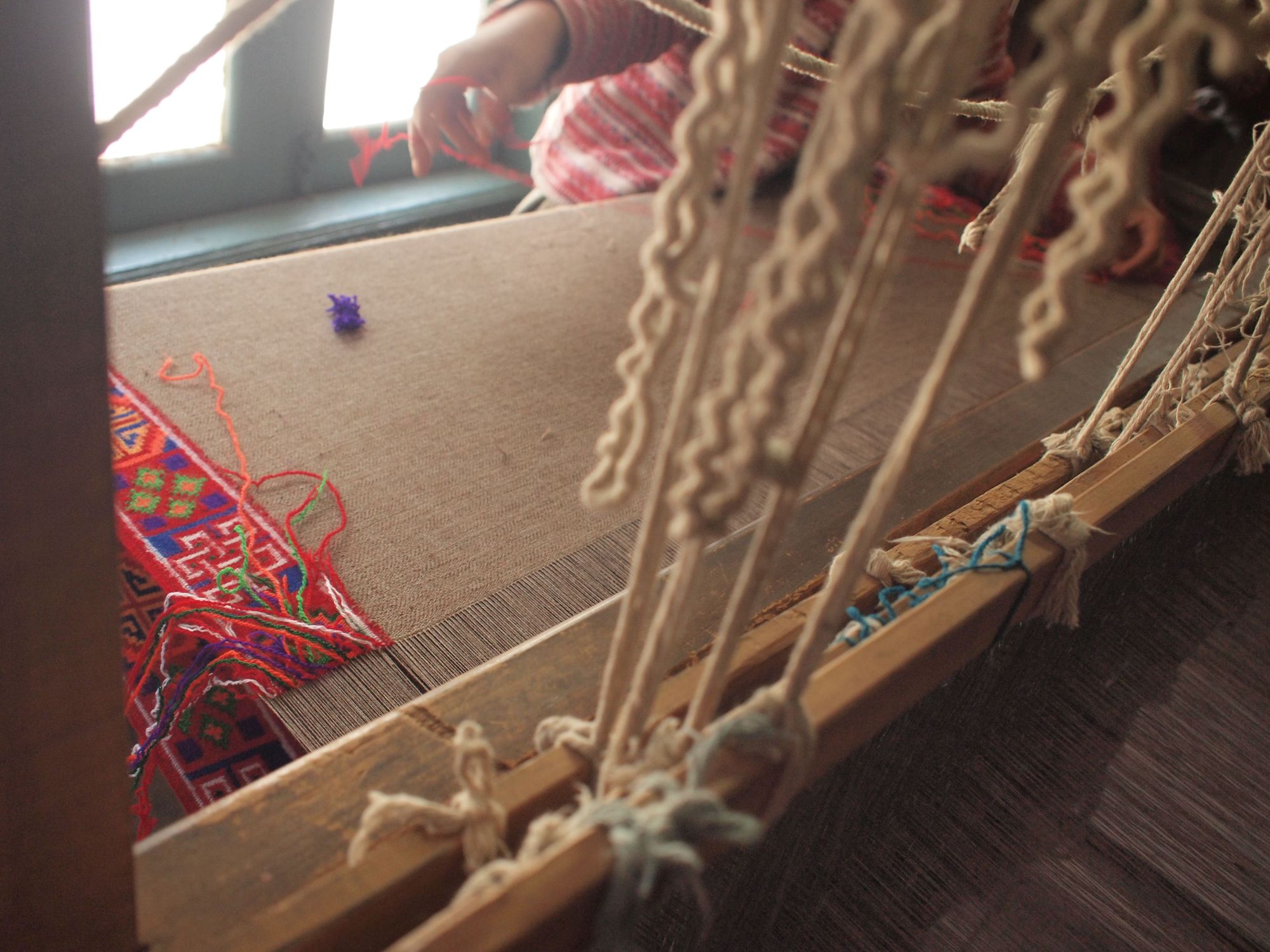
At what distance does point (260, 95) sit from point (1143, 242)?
1644 millimetres

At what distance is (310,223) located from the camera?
6.91 ft

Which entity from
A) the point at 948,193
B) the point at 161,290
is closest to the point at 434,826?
the point at 161,290

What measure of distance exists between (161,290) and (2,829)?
3.06 ft

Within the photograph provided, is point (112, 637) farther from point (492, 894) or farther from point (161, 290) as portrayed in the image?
point (161, 290)

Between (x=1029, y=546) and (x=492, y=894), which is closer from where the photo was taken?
(x=492, y=894)

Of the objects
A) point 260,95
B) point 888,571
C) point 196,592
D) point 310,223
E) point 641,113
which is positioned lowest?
point 310,223

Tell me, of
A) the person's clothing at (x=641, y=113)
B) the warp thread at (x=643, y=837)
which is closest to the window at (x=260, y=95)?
the person's clothing at (x=641, y=113)

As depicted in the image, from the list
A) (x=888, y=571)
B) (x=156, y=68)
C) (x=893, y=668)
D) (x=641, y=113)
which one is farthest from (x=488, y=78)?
(x=893, y=668)

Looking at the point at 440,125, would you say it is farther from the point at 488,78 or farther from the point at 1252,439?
the point at 1252,439

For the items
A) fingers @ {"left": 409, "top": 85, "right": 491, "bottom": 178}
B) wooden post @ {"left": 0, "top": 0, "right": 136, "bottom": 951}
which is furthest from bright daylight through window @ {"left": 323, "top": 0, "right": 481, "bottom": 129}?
wooden post @ {"left": 0, "top": 0, "right": 136, "bottom": 951}

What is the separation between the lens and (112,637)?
0.34 meters

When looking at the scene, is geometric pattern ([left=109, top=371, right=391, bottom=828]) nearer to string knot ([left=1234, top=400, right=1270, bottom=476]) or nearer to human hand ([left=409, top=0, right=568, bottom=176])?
human hand ([left=409, top=0, right=568, bottom=176])

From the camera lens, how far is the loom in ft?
0.96

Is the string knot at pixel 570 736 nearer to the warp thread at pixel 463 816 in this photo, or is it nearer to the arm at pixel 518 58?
the warp thread at pixel 463 816
